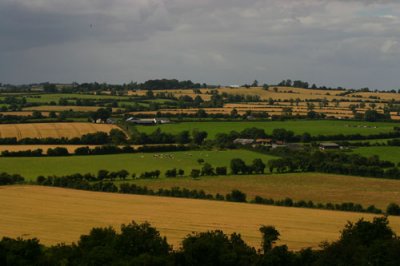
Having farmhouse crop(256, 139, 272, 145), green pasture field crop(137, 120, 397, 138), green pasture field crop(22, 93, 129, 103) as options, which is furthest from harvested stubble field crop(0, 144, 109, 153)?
green pasture field crop(22, 93, 129, 103)

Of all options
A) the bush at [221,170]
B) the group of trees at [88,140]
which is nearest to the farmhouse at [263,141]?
the group of trees at [88,140]

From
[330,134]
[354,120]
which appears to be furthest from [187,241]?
[354,120]

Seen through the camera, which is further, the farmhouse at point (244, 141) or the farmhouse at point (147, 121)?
the farmhouse at point (147, 121)

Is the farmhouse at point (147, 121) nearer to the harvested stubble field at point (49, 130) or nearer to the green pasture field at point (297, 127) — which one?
the green pasture field at point (297, 127)

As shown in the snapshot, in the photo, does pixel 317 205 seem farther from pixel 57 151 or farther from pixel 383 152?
pixel 57 151

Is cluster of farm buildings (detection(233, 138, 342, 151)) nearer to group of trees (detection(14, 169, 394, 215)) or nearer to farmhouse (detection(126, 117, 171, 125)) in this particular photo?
farmhouse (detection(126, 117, 171, 125))

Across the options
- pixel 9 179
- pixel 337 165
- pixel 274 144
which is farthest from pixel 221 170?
pixel 274 144

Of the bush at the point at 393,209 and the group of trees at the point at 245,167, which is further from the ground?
the group of trees at the point at 245,167
